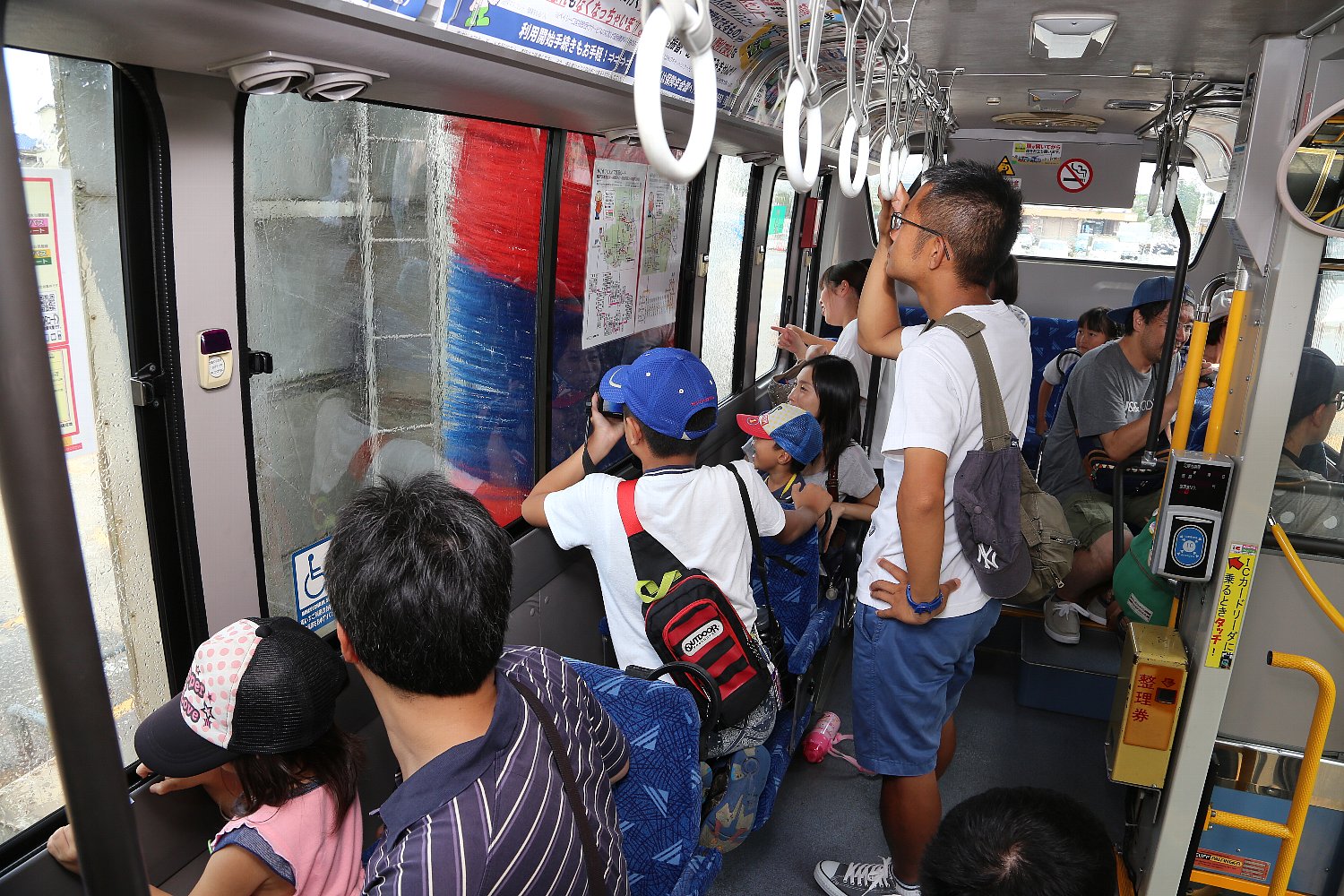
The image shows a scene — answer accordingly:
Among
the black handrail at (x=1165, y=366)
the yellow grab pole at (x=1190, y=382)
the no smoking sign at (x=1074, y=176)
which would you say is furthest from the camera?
the no smoking sign at (x=1074, y=176)

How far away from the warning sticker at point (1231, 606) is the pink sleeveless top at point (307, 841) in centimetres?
214

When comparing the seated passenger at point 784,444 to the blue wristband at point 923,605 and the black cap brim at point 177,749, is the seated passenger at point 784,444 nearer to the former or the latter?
the blue wristband at point 923,605

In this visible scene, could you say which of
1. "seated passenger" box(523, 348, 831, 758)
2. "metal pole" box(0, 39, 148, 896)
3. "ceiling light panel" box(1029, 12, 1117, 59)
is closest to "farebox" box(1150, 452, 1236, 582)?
"seated passenger" box(523, 348, 831, 758)

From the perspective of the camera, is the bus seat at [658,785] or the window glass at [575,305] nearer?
the bus seat at [658,785]

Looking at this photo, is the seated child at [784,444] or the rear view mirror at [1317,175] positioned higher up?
the rear view mirror at [1317,175]

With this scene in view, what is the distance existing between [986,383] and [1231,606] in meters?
0.86

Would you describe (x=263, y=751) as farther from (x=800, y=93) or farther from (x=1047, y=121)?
(x=1047, y=121)

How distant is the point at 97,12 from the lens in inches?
46.7

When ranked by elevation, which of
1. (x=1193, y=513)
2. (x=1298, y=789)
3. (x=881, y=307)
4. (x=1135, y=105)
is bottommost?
(x=1298, y=789)

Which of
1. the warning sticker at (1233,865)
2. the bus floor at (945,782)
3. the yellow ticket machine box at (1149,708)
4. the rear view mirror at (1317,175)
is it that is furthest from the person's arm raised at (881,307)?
the warning sticker at (1233,865)

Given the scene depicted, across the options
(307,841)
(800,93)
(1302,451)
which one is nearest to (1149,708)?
(1302,451)

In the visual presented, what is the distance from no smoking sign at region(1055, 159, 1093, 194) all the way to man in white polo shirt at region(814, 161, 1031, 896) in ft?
16.2

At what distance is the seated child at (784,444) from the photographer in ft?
11.5

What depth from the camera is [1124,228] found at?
23.5 ft
